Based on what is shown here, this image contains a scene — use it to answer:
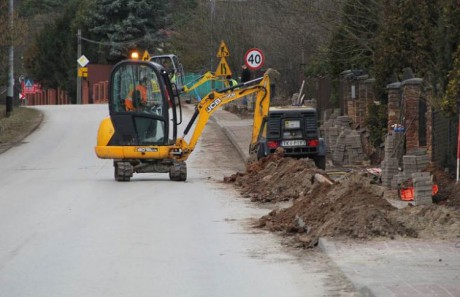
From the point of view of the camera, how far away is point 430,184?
17.0 meters

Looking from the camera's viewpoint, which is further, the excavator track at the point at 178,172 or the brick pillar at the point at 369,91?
the brick pillar at the point at 369,91

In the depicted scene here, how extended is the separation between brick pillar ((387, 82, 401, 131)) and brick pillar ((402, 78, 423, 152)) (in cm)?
89

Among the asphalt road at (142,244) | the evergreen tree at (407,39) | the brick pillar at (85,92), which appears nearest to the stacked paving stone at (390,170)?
the evergreen tree at (407,39)

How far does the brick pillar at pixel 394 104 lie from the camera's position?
2558 centimetres

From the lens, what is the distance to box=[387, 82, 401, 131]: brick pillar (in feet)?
83.9

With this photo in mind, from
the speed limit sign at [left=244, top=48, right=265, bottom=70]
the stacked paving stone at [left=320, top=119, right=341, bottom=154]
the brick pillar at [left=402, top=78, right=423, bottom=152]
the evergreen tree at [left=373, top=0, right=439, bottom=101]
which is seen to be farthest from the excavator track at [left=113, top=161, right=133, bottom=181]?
the speed limit sign at [left=244, top=48, right=265, bottom=70]

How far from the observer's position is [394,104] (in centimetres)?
2578

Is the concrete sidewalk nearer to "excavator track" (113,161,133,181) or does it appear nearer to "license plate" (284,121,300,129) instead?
"excavator track" (113,161,133,181)

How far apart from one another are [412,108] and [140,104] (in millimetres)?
6752

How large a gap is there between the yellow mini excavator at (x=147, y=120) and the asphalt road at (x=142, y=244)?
49 cm

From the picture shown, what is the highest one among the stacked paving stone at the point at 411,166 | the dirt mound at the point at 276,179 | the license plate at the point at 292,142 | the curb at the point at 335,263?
the license plate at the point at 292,142

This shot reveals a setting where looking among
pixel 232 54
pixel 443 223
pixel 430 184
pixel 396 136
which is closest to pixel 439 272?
pixel 443 223

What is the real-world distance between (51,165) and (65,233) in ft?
57.5

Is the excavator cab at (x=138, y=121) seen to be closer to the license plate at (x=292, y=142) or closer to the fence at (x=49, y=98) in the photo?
the license plate at (x=292, y=142)
